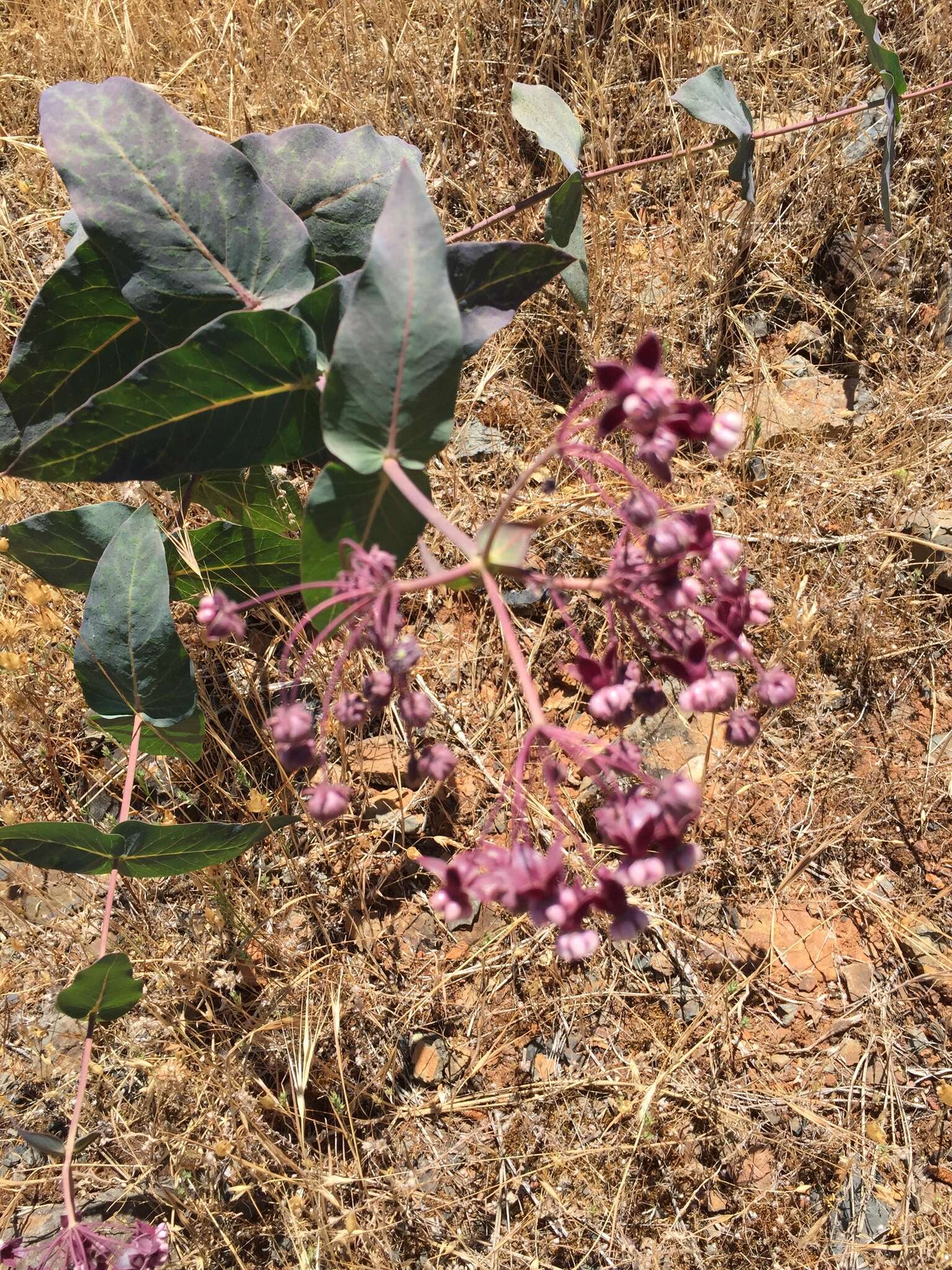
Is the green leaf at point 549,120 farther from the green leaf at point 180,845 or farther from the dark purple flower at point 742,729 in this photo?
the green leaf at point 180,845

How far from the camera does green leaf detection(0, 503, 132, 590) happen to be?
2.04 metres

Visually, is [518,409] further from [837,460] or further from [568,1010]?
[568,1010]

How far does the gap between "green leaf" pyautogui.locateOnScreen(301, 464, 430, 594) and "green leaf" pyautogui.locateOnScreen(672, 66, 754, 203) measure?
139cm

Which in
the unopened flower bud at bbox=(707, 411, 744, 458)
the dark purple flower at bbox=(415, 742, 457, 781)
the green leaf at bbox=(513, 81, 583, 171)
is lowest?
the dark purple flower at bbox=(415, 742, 457, 781)

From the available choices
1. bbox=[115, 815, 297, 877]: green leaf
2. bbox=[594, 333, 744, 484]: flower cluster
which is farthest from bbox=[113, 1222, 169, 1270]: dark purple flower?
bbox=[594, 333, 744, 484]: flower cluster

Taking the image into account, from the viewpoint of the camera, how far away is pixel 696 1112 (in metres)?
2.20

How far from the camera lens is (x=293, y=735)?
4.12ft

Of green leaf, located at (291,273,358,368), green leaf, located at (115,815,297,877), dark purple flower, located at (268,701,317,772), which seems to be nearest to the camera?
dark purple flower, located at (268,701,317,772)

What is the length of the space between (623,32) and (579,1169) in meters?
3.44

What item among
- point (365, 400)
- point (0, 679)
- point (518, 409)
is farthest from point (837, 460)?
point (0, 679)

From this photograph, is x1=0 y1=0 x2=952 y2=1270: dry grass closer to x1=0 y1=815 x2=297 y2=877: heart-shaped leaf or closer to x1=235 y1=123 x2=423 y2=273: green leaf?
x1=0 y1=815 x2=297 y2=877: heart-shaped leaf

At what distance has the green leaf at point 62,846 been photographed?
1.72 m

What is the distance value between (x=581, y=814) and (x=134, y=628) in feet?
4.05

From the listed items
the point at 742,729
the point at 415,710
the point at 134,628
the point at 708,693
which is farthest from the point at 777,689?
the point at 134,628
